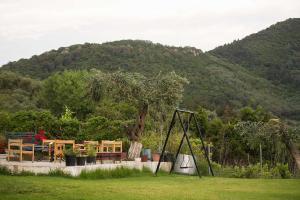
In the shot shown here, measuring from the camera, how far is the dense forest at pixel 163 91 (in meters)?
24.0

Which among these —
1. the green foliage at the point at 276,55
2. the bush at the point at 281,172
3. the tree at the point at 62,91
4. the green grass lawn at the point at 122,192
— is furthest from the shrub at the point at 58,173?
the green foliage at the point at 276,55

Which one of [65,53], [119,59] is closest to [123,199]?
[119,59]

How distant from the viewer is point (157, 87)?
925 inches

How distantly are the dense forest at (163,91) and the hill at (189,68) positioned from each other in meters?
0.13

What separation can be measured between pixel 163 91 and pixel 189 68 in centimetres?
4407

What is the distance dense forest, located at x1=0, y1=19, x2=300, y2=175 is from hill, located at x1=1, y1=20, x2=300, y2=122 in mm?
127

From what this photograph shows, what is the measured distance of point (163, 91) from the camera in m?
23.6

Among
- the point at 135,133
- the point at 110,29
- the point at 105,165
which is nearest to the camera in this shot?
the point at 105,165

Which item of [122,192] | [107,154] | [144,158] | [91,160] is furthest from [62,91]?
[122,192]

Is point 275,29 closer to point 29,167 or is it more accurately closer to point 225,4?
point 225,4

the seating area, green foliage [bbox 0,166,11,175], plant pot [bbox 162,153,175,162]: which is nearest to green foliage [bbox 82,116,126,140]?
plant pot [bbox 162,153,175,162]

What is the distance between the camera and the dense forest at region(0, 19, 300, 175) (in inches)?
943

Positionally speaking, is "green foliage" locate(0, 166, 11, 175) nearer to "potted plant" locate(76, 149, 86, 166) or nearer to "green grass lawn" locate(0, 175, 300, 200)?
"potted plant" locate(76, 149, 86, 166)

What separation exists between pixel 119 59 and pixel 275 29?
2418 cm
